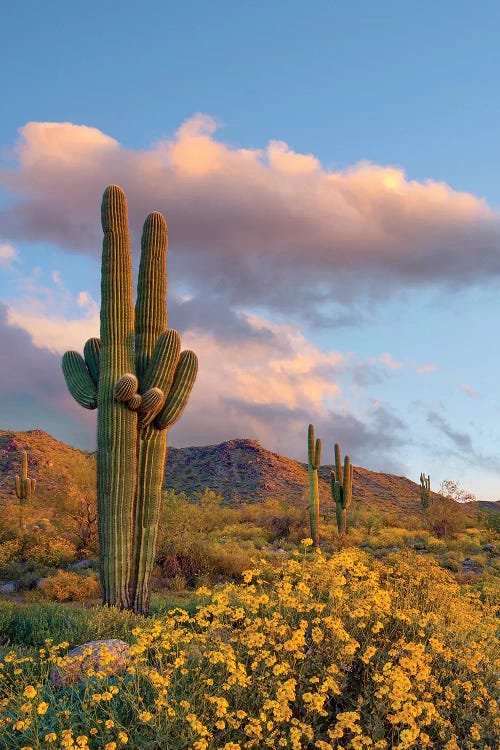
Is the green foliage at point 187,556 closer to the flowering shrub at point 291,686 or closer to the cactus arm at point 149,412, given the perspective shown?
the cactus arm at point 149,412

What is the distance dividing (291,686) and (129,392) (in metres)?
8.75

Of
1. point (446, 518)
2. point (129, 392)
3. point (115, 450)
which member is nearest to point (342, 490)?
point (446, 518)

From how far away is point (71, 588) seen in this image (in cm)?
1705

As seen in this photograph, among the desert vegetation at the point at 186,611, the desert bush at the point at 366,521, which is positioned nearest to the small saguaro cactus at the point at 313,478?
the desert vegetation at the point at 186,611

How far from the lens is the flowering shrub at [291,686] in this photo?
5.84 meters

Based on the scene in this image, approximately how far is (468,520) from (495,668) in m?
33.5

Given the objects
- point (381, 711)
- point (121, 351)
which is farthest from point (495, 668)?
point (121, 351)

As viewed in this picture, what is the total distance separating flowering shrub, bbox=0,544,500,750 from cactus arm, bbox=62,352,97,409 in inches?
265

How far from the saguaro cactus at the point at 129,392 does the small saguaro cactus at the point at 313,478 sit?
49.5 ft

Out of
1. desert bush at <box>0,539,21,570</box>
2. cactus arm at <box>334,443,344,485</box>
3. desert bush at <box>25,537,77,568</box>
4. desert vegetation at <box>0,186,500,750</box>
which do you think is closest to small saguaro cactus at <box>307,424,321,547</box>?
desert vegetation at <box>0,186,500,750</box>

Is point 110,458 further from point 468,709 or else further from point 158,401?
point 468,709

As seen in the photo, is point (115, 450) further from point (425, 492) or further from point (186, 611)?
point (425, 492)

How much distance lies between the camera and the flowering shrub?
584 cm

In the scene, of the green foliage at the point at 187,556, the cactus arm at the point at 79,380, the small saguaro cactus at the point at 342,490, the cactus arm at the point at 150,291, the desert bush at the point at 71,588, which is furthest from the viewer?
the small saguaro cactus at the point at 342,490
